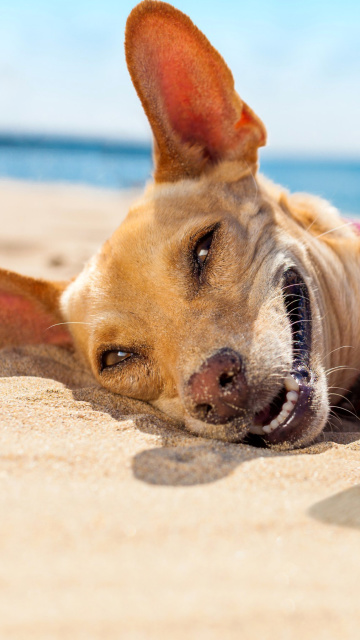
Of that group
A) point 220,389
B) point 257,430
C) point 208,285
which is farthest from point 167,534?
point 208,285

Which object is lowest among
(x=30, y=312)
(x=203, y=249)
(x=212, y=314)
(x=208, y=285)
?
(x=30, y=312)

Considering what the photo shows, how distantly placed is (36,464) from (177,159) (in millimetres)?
2381

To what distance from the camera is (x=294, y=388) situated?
9.07ft

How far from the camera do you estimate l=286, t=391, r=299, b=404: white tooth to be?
8.97ft

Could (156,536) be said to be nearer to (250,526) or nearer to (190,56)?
(250,526)

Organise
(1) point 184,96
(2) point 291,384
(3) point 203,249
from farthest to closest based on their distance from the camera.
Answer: (1) point 184,96 → (3) point 203,249 → (2) point 291,384

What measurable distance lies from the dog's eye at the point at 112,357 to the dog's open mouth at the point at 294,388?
0.91m

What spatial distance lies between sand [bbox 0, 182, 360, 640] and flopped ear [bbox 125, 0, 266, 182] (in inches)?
72.2

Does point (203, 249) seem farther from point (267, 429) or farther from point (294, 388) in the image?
point (267, 429)

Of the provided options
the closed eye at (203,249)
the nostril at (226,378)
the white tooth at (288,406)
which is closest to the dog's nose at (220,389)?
the nostril at (226,378)

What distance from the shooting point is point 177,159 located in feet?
12.6

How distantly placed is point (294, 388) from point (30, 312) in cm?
219

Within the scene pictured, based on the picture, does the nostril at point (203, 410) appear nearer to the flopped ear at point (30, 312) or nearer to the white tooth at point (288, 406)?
the white tooth at point (288, 406)

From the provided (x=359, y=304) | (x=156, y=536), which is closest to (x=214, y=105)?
(x=359, y=304)
